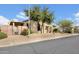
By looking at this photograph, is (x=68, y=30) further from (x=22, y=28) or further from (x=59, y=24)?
(x=22, y=28)

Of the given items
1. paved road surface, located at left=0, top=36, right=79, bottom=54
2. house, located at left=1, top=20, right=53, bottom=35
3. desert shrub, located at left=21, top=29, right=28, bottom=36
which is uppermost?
house, located at left=1, top=20, right=53, bottom=35

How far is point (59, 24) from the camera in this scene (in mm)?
38438

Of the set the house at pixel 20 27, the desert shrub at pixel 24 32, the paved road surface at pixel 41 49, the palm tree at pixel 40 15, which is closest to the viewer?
the paved road surface at pixel 41 49

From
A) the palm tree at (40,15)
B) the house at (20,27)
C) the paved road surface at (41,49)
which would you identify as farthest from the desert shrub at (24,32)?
the paved road surface at (41,49)

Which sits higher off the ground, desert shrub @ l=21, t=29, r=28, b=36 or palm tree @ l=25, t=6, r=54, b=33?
palm tree @ l=25, t=6, r=54, b=33

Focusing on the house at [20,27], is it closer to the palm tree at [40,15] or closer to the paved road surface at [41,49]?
the palm tree at [40,15]

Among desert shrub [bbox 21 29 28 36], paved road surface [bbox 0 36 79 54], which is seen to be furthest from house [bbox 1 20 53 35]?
paved road surface [bbox 0 36 79 54]

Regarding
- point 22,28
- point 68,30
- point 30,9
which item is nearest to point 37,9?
point 30,9

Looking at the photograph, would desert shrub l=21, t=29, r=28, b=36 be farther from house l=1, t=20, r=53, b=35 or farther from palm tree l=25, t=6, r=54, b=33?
palm tree l=25, t=6, r=54, b=33

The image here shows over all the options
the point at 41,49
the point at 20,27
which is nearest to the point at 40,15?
the point at 20,27

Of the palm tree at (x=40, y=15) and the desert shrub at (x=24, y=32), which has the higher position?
the palm tree at (x=40, y=15)

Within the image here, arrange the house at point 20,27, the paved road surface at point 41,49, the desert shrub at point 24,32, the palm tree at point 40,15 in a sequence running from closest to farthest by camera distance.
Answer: the paved road surface at point 41,49 < the house at point 20,27 < the desert shrub at point 24,32 < the palm tree at point 40,15

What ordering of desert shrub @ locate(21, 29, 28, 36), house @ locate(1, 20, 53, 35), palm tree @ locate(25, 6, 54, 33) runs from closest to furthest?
house @ locate(1, 20, 53, 35) → desert shrub @ locate(21, 29, 28, 36) → palm tree @ locate(25, 6, 54, 33)

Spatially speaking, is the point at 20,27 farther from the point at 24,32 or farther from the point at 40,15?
the point at 40,15
